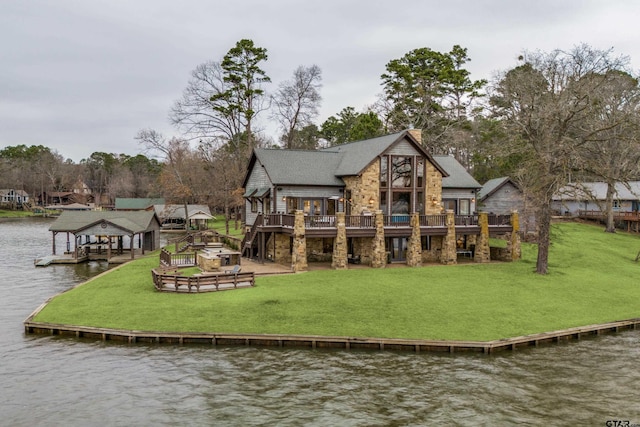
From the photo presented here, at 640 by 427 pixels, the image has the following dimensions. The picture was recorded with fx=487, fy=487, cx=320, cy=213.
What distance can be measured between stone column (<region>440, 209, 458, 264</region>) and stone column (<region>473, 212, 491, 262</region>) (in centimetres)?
234

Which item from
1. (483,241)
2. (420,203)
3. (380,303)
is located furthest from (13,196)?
(380,303)

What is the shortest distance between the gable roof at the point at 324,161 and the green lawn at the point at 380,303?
7.94 m

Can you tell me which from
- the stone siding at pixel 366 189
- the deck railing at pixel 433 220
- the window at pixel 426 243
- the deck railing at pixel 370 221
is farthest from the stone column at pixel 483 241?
the stone siding at pixel 366 189

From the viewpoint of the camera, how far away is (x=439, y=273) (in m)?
30.5

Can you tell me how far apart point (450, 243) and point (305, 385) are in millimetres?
19663

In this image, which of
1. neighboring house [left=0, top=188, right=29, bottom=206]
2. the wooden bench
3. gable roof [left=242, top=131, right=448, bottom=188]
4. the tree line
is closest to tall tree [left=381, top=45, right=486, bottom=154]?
the tree line

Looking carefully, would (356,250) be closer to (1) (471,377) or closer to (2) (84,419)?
(1) (471,377)

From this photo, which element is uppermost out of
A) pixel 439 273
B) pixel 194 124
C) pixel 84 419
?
pixel 194 124

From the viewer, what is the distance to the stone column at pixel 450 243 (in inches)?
1318

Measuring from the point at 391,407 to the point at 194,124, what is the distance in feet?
160

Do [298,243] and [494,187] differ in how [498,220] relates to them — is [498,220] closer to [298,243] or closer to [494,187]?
[494,187]

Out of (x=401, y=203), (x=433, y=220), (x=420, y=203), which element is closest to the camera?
(x=433, y=220)

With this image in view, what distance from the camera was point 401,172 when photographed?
1409 inches

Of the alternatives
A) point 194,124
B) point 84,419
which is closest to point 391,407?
point 84,419
